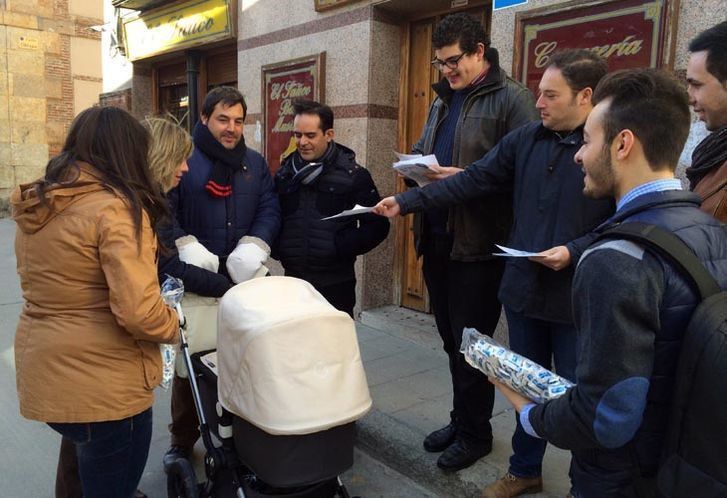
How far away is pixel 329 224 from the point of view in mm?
3369

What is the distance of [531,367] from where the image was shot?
1.54 metres

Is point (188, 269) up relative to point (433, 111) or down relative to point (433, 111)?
down

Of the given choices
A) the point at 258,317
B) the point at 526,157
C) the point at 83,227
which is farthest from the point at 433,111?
the point at 83,227

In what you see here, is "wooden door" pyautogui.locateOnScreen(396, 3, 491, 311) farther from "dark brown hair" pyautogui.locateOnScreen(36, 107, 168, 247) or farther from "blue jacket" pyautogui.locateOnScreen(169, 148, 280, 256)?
"dark brown hair" pyautogui.locateOnScreen(36, 107, 168, 247)

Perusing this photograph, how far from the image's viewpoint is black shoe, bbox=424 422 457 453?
3229mm

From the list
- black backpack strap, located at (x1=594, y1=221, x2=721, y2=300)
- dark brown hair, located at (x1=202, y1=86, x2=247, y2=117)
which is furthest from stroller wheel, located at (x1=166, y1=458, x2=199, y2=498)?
black backpack strap, located at (x1=594, y1=221, x2=721, y2=300)

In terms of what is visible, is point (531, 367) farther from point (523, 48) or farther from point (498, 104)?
point (523, 48)

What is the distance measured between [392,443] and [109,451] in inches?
68.4

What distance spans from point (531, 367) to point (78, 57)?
63.1ft

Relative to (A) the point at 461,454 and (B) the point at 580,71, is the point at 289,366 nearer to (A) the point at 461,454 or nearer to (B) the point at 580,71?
(A) the point at 461,454

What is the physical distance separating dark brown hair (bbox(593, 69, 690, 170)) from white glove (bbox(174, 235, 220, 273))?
2075mm

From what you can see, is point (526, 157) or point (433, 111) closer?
point (526, 157)

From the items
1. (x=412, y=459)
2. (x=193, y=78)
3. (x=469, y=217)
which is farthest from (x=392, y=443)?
(x=193, y=78)

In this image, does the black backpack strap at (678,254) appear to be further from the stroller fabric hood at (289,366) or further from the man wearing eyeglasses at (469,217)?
the man wearing eyeglasses at (469,217)
